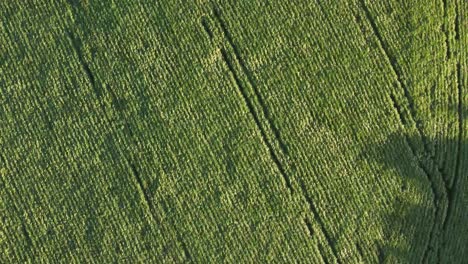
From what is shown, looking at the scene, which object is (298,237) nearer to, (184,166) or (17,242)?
(184,166)

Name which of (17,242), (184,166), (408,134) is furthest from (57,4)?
(408,134)

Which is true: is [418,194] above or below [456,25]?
below

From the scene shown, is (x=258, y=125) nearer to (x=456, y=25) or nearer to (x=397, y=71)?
(x=397, y=71)

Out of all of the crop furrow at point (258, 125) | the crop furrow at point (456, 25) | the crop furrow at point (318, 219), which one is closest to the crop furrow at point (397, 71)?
the crop furrow at point (456, 25)

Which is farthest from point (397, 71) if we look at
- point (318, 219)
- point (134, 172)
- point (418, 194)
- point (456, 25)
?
point (134, 172)

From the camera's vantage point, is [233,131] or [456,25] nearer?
[233,131]

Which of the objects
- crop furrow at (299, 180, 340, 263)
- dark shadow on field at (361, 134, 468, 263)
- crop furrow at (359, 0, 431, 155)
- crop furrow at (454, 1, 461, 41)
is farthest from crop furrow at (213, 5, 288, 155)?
crop furrow at (454, 1, 461, 41)

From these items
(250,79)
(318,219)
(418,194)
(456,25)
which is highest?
(250,79)
